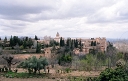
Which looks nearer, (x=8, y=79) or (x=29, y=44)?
(x=8, y=79)

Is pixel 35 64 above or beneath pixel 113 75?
beneath

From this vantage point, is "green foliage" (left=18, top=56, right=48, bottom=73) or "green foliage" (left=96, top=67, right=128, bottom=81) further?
"green foliage" (left=18, top=56, right=48, bottom=73)

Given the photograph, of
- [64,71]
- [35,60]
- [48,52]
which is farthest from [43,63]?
[48,52]

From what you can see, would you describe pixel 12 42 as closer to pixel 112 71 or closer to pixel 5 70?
pixel 5 70

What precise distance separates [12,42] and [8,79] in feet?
76.9

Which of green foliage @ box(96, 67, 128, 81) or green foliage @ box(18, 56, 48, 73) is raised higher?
green foliage @ box(96, 67, 128, 81)

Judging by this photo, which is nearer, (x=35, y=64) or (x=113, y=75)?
(x=113, y=75)

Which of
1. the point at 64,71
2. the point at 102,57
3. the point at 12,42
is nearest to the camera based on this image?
the point at 64,71

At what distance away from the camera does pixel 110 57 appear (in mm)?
24906

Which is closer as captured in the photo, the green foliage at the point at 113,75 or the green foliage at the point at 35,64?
the green foliage at the point at 113,75

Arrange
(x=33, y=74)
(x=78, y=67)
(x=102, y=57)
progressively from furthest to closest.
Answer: (x=102, y=57), (x=78, y=67), (x=33, y=74)

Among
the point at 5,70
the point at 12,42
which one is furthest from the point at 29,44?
the point at 5,70

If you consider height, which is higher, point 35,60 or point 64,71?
point 35,60

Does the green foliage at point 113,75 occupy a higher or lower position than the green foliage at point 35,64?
higher
